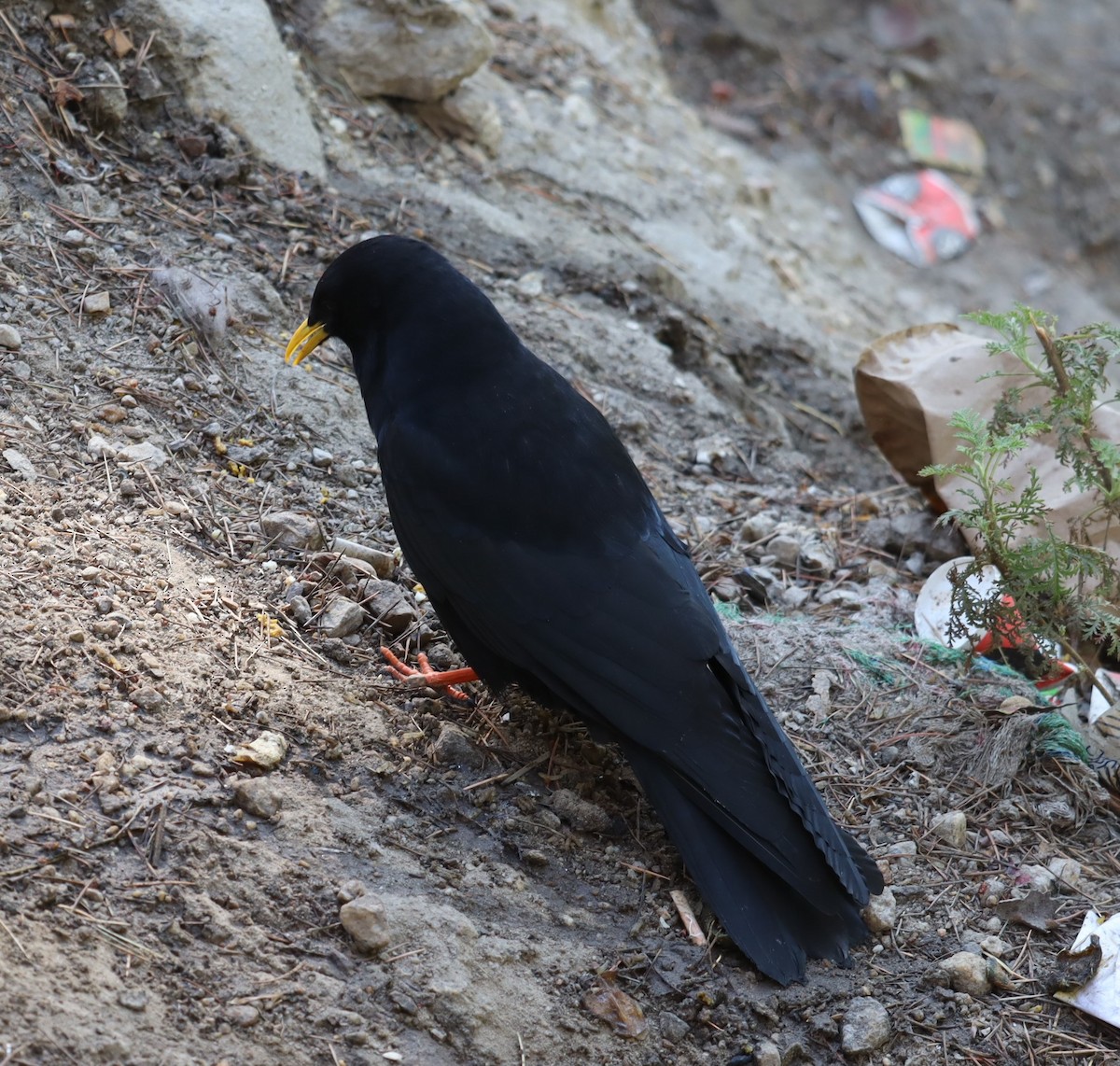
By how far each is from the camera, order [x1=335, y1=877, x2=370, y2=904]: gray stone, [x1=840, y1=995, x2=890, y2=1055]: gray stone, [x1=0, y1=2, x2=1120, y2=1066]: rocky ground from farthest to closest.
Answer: [x1=840, y1=995, x2=890, y2=1055]: gray stone
[x1=335, y1=877, x2=370, y2=904]: gray stone
[x1=0, y1=2, x2=1120, y2=1066]: rocky ground

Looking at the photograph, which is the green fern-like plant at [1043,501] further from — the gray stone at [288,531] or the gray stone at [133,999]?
the gray stone at [133,999]

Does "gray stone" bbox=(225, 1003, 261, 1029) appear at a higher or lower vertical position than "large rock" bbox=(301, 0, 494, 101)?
lower

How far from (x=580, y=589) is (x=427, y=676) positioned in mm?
510

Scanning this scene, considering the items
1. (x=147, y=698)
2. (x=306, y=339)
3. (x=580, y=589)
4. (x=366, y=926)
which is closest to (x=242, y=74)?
(x=306, y=339)

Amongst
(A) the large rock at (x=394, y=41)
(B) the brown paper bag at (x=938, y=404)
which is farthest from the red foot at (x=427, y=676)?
(A) the large rock at (x=394, y=41)

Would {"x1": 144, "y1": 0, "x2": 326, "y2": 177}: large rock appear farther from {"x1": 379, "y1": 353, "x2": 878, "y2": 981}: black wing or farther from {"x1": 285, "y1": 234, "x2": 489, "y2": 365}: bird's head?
{"x1": 379, "y1": 353, "x2": 878, "y2": 981}: black wing

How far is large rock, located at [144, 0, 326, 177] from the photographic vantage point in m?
4.44

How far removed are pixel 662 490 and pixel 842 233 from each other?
387cm

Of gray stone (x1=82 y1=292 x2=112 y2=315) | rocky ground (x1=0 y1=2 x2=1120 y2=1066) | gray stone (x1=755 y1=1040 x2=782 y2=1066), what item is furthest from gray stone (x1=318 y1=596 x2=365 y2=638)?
gray stone (x1=755 y1=1040 x2=782 y2=1066)

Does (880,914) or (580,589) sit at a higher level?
(580,589)

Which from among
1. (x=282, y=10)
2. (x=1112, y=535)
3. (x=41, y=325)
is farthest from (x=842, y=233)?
(x=41, y=325)

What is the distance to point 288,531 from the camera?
10.9ft

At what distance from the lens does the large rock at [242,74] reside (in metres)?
4.44

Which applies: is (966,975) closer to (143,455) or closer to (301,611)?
(301,611)
